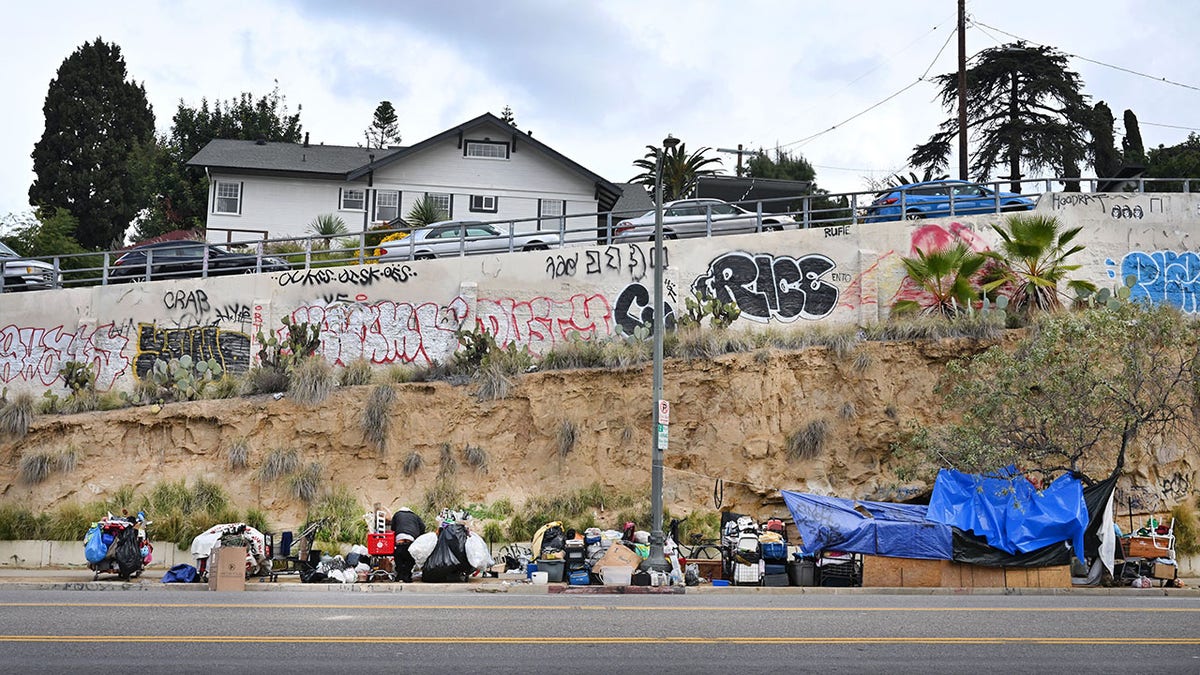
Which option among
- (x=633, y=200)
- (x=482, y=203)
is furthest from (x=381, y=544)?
(x=633, y=200)

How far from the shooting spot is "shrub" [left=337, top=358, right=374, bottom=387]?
89.1 feet

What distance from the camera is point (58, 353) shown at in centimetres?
2992

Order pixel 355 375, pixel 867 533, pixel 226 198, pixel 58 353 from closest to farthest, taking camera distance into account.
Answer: pixel 867 533 < pixel 355 375 < pixel 58 353 < pixel 226 198

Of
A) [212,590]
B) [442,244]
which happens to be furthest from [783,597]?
[442,244]

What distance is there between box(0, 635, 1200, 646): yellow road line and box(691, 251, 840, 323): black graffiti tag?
17.2 meters

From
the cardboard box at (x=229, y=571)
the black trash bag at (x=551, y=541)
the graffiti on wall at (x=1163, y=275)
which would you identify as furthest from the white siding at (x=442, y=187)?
the cardboard box at (x=229, y=571)

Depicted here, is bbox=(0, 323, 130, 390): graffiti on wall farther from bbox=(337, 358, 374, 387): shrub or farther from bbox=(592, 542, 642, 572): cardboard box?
bbox=(592, 542, 642, 572): cardboard box

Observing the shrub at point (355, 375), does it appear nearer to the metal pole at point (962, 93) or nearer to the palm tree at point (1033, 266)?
the palm tree at point (1033, 266)

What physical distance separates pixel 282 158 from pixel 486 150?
7525 millimetres

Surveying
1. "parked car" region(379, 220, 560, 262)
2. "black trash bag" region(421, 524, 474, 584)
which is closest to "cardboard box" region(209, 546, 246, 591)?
"black trash bag" region(421, 524, 474, 584)

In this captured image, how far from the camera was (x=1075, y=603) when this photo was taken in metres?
15.9

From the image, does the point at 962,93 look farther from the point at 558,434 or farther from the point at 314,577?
the point at 314,577

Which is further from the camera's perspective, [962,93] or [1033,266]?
[962,93]

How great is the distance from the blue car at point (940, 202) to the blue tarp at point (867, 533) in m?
11.0
